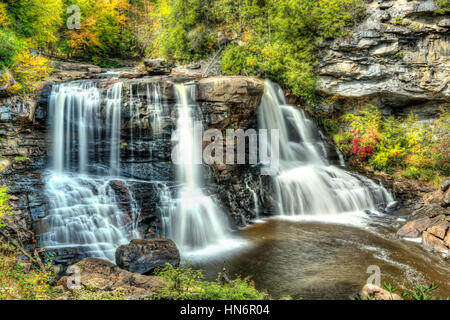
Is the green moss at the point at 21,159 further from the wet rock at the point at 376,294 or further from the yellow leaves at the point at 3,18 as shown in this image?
the wet rock at the point at 376,294

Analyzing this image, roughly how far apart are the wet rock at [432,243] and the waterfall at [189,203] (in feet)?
19.4

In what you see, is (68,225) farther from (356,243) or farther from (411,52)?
(411,52)

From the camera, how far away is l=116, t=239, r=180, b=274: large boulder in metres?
6.29

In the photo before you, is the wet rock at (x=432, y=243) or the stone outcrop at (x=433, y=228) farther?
the stone outcrop at (x=433, y=228)

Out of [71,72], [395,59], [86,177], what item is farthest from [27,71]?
[395,59]

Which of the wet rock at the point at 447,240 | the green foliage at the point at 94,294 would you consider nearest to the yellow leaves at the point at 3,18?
the green foliage at the point at 94,294

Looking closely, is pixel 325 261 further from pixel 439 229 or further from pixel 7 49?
pixel 7 49

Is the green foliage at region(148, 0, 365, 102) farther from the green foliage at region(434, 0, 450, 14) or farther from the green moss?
the green moss

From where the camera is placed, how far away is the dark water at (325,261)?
574 cm

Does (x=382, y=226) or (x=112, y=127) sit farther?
(x=112, y=127)

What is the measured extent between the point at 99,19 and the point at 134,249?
19094mm

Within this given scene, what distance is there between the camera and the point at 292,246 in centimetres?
781
